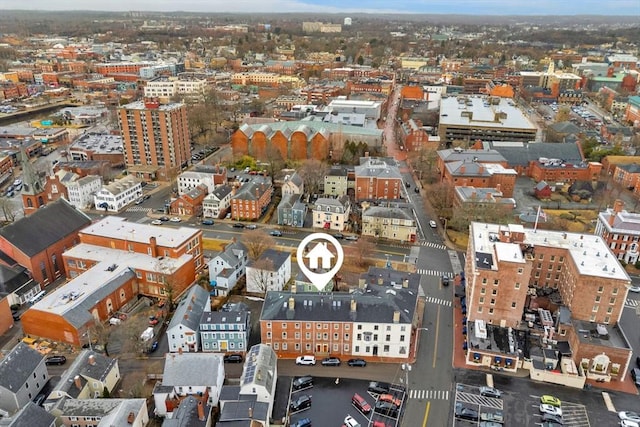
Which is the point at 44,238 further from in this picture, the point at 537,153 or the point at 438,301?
the point at 537,153

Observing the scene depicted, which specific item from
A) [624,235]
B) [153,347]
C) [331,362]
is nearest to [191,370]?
[153,347]

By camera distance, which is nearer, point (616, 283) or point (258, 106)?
point (616, 283)

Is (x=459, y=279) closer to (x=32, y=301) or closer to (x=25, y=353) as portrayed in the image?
(x=25, y=353)

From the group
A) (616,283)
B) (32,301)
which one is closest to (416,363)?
(616,283)

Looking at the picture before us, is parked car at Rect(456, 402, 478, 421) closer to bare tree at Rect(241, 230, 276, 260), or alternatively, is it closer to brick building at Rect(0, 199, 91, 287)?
bare tree at Rect(241, 230, 276, 260)

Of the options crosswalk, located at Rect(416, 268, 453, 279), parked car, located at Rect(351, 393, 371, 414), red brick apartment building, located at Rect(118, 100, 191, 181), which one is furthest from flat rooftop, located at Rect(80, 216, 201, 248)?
red brick apartment building, located at Rect(118, 100, 191, 181)

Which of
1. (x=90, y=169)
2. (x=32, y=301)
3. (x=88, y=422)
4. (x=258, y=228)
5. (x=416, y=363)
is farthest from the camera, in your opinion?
(x=90, y=169)
